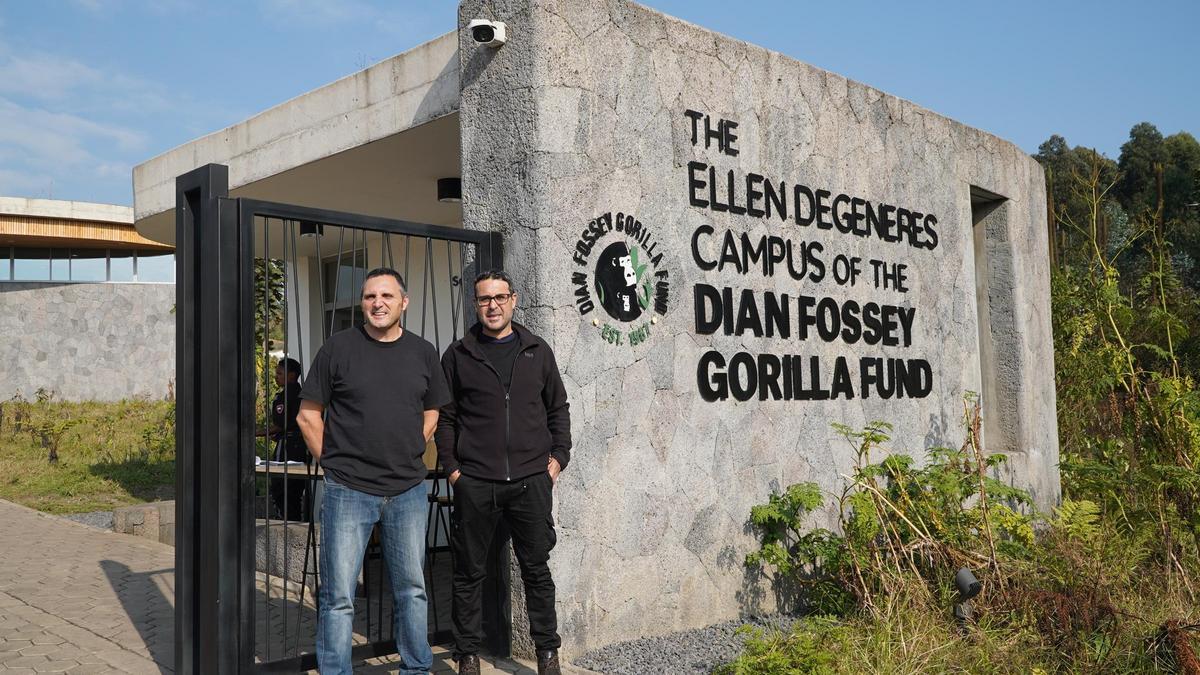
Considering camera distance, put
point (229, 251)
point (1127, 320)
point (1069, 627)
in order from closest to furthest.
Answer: point (229, 251)
point (1069, 627)
point (1127, 320)

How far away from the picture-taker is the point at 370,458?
4.04 meters

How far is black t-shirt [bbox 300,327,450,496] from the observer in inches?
159

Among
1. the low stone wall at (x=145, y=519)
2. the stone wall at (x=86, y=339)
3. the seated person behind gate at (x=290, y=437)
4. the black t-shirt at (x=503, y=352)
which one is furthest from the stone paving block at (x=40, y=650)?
the stone wall at (x=86, y=339)

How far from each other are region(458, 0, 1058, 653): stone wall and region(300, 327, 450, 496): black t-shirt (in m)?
1.10

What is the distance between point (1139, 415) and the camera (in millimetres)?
6391

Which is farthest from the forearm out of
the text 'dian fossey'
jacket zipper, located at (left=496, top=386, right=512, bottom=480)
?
the text 'dian fossey'

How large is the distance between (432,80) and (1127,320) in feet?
16.2

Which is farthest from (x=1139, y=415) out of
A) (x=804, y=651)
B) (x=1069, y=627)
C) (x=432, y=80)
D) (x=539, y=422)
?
(x=432, y=80)

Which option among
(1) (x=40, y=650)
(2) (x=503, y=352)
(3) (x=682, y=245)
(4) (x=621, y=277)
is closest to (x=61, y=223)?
(1) (x=40, y=650)

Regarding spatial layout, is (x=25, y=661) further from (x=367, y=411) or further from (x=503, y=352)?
(x=503, y=352)

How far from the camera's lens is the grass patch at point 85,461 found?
1266cm

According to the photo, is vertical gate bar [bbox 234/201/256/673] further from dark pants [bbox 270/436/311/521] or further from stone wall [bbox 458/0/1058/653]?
dark pants [bbox 270/436/311/521]

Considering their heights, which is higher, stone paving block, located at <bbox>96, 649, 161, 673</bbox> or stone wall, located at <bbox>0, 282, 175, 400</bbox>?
stone wall, located at <bbox>0, 282, 175, 400</bbox>

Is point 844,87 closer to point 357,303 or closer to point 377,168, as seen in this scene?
point 377,168
